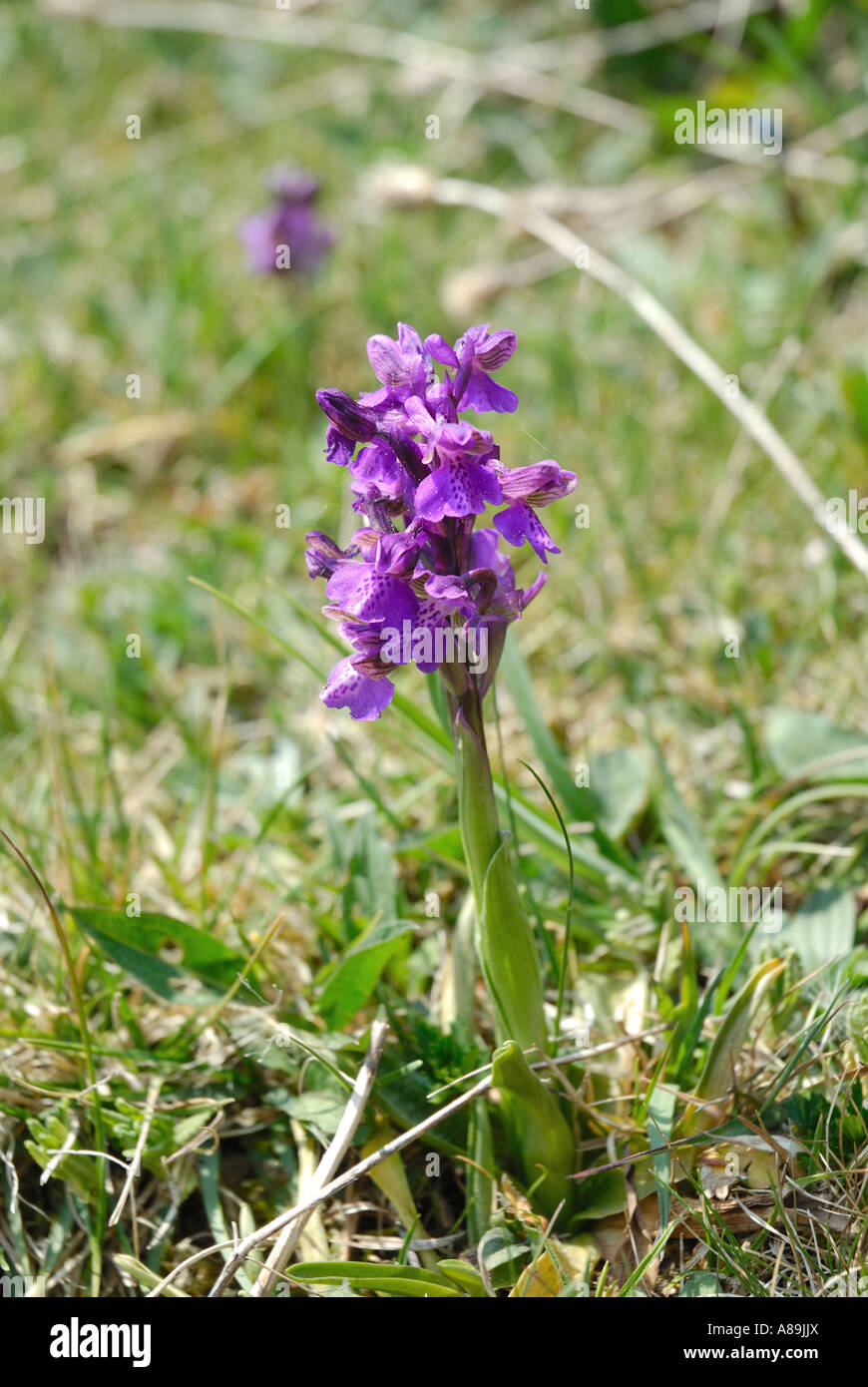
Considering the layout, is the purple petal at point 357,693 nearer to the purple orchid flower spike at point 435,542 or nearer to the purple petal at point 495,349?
the purple orchid flower spike at point 435,542

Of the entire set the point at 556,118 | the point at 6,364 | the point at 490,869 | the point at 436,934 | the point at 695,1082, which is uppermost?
the point at 556,118

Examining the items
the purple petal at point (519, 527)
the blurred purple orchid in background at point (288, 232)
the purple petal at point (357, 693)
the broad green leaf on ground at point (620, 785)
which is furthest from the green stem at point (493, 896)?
the blurred purple orchid in background at point (288, 232)

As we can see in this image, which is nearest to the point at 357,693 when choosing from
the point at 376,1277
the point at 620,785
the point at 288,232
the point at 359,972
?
the point at 359,972
